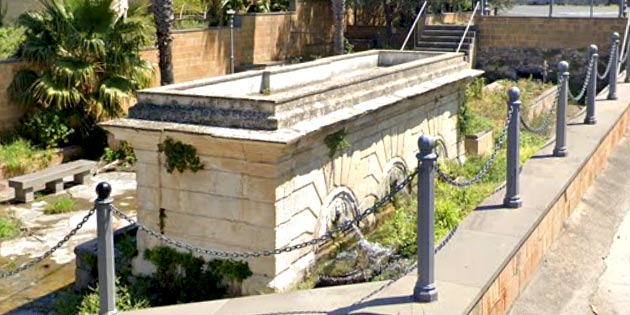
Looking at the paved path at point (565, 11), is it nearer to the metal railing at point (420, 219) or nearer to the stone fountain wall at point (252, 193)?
the stone fountain wall at point (252, 193)

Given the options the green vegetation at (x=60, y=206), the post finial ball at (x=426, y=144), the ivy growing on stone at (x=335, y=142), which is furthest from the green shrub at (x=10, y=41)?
the post finial ball at (x=426, y=144)

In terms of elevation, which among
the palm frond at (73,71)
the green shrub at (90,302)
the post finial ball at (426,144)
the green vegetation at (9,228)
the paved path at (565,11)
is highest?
the paved path at (565,11)

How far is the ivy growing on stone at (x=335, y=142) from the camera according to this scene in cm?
812

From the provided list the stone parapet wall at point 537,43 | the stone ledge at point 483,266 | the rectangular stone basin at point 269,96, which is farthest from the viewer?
the stone parapet wall at point 537,43

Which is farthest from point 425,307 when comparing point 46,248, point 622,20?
point 622,20

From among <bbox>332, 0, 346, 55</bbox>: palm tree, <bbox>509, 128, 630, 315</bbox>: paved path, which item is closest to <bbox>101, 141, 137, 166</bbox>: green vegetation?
<bbox>509, 128, 630, 315</bbox>: paved path

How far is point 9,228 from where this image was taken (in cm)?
1148

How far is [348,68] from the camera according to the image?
12320mm

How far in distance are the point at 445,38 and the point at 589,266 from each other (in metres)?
18.7

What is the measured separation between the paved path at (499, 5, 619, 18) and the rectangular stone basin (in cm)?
1629

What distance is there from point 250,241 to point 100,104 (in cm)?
879

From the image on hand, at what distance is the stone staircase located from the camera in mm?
25000

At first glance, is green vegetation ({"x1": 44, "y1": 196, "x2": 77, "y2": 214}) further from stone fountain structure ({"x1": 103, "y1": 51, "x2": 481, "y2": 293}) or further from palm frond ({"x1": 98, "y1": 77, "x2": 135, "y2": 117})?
stone fountain structure ({"x1": 103, "y1": 51, "x2": 481, "y2": 293})

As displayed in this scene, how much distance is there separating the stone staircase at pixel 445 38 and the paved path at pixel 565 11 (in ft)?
7.65
